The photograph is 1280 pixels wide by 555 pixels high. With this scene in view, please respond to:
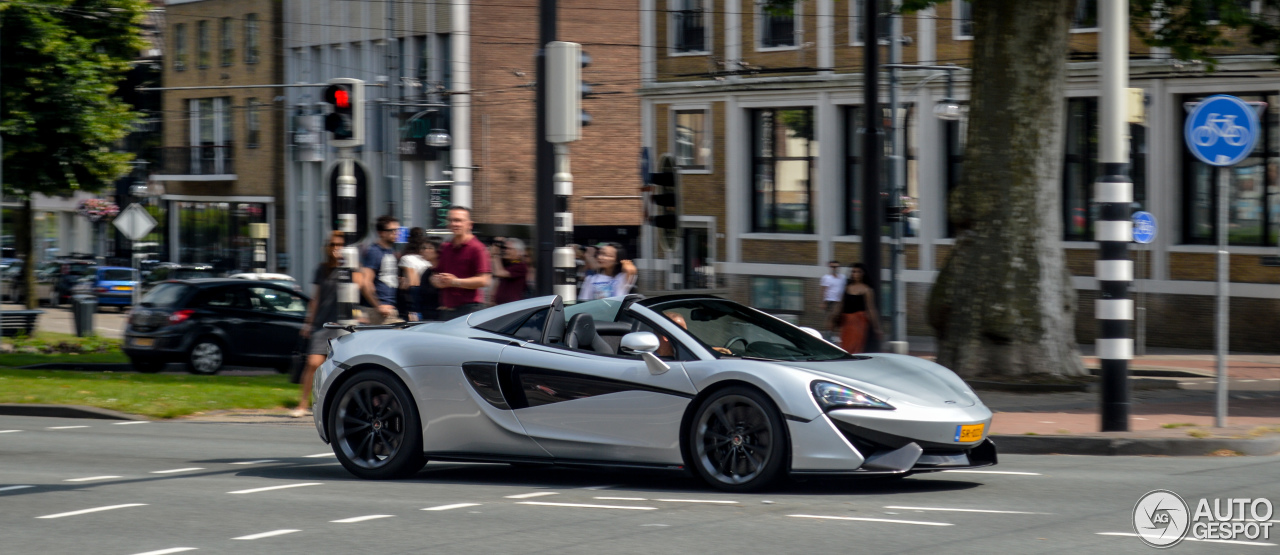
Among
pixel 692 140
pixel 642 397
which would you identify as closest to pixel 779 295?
pixel 692 140

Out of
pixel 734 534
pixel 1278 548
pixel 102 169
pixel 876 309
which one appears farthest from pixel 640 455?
pixel 102 169

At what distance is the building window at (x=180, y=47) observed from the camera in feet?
193

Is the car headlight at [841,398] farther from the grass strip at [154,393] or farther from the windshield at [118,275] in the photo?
the windshield at [118,275]

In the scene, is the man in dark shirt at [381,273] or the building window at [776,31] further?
the building window at [776,31]

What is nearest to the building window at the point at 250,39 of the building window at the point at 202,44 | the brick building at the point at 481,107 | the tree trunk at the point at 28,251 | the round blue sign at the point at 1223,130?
the building window at the point at 202,44

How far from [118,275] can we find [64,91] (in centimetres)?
1830

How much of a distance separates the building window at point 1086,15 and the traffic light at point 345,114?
317 inches

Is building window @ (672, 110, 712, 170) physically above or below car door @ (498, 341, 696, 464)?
above

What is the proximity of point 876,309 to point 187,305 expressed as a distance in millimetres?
10901

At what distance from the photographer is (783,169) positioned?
3359 centimetres

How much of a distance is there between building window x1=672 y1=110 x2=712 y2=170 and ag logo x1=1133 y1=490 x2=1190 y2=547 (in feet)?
88.0

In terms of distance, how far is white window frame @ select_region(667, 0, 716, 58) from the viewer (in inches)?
1358

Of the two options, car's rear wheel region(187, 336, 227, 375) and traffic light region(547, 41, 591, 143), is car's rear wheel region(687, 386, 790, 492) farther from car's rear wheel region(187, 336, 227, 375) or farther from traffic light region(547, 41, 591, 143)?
car's rear wheel region(187, 336, 227, 375)

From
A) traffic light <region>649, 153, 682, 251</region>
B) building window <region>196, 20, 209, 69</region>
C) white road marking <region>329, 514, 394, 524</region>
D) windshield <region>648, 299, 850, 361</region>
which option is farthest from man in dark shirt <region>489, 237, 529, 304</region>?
building window <region>196, 20, 209, 69</region>
